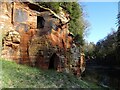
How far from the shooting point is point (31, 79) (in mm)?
11797

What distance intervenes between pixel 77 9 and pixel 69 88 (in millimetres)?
9930

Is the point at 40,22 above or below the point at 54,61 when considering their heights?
above

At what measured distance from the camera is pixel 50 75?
43.9 ft

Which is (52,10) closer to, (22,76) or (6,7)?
(6,7)

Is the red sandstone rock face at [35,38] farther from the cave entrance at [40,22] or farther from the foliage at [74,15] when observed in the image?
the foliage at [74,15]

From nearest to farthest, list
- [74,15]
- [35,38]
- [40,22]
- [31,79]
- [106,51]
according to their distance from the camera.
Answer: [31,79]
[35,38]
[40,22]
[74,15]
[106,51]

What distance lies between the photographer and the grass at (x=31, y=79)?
35.6 ft

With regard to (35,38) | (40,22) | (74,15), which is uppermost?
(74,15)

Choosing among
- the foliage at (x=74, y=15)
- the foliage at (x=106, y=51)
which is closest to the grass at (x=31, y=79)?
the foliage at (x=74, y=15)

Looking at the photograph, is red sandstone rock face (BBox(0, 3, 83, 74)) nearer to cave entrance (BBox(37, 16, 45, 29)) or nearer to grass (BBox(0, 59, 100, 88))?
cave entrance (BBox(37, 16, 45, 29))

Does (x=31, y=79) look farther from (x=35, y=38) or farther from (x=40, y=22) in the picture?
(x=40, y=22)

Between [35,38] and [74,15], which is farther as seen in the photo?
[74,15]

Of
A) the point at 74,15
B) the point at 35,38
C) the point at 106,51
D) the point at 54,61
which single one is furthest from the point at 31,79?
the point at 106,51

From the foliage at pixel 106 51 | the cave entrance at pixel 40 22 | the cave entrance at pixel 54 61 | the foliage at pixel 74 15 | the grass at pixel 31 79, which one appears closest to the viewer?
the grass at pixel 31 79
